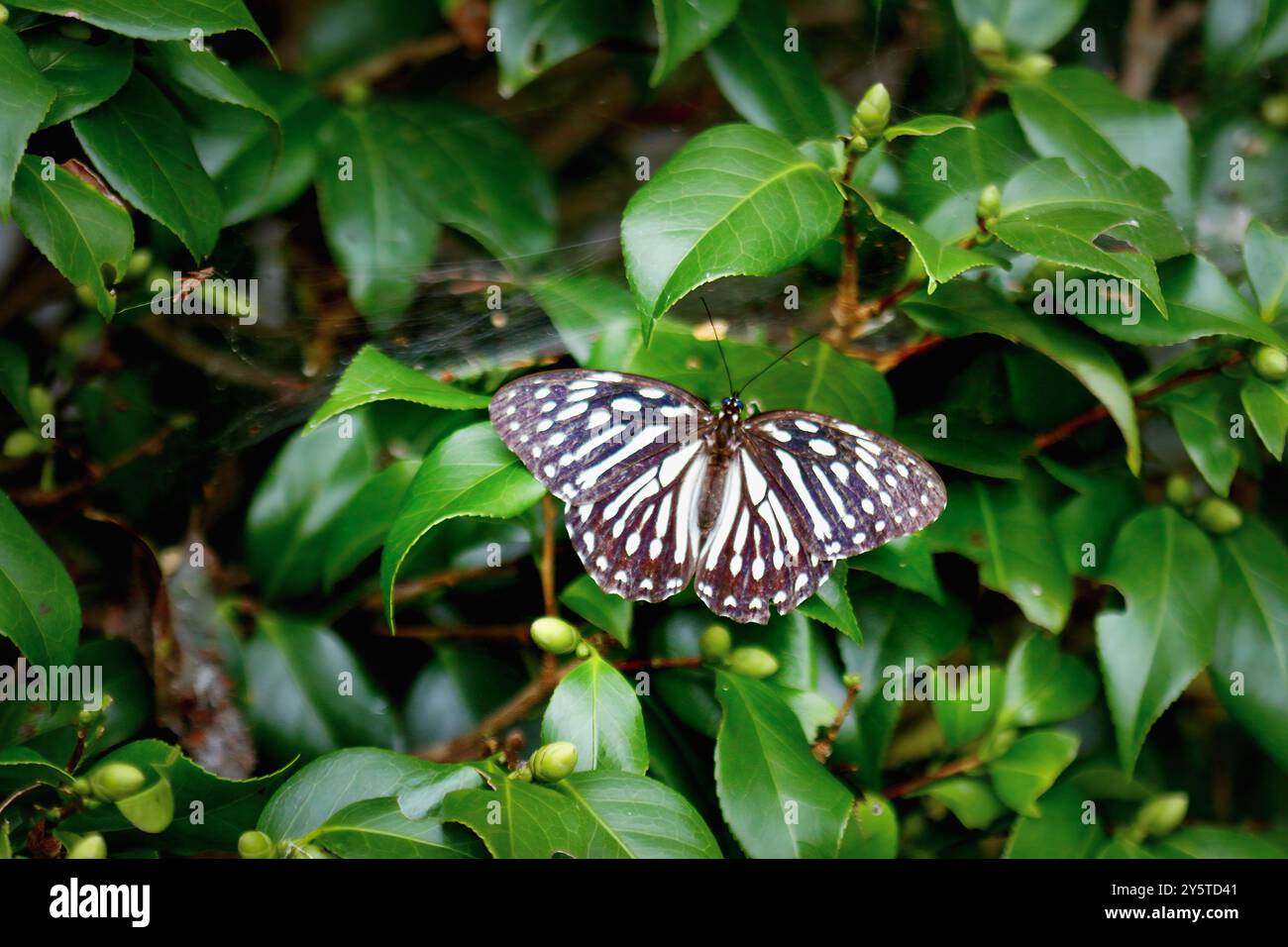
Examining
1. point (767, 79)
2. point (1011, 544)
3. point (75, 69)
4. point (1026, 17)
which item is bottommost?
point (1011, 544)

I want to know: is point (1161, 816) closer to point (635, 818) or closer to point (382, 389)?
point (635, 818)

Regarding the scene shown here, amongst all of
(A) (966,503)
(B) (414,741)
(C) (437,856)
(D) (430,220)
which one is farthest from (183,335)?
(A) (966,503)

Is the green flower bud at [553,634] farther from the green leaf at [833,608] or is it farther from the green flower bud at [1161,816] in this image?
the green flower bud at [1161,816]

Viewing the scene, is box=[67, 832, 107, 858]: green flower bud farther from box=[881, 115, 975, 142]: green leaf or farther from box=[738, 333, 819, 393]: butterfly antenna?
box=[881, 115, 975, 142]: green leaf

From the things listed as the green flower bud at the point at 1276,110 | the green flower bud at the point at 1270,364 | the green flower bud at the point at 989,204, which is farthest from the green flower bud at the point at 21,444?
the green flower bud at the point at 1276,110

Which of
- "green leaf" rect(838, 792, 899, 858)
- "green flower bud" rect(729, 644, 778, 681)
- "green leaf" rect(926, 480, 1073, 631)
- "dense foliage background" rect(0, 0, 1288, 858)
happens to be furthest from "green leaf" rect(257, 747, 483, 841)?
"green leaf" rect(926, 480, 1073, 631)

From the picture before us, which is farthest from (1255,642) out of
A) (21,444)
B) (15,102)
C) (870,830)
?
(21,444)

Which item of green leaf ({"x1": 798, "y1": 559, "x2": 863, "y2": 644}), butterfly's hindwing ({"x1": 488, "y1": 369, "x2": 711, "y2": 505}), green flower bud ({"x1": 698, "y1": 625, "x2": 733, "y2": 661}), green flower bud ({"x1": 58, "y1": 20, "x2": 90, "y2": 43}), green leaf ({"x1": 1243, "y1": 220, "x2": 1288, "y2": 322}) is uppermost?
green flower bud ({"x1": 58, "y1": 20, "x2": 90, "y2": 43})

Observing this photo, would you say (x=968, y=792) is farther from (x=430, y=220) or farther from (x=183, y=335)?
(x=183, y=335)
